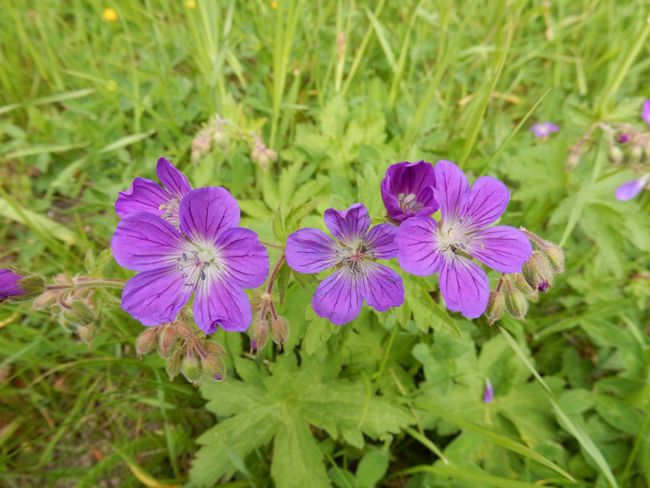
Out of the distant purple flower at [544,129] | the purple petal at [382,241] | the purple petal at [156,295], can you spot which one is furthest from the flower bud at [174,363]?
the distant purple flower at [544,129]

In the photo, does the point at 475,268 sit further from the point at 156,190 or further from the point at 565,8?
the point at 565,8

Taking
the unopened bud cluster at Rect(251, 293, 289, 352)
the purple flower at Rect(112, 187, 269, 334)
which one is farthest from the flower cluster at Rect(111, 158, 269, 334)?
the unopened bud cluster at Rect(251, 293, 289, 352)

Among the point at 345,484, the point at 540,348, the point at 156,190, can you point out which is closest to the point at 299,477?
the point at 345,484

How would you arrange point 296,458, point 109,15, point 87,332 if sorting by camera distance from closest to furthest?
point 87,332 < point 296,458 < point 109,15

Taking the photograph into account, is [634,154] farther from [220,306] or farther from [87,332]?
[87,332]

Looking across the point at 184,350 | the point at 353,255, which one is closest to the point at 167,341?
the point at 184,350

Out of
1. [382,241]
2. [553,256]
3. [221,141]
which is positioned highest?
[382,241]

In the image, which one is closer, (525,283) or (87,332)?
(525,283)

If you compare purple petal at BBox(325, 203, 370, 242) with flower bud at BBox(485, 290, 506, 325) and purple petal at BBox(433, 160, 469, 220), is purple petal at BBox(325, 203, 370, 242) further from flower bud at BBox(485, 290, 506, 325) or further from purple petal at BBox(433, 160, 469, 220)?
flower bud at BBox(485, 290, 506, 325)
